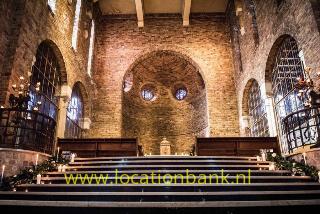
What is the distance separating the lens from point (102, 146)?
1038 cm

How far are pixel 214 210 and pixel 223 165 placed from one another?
3068mm

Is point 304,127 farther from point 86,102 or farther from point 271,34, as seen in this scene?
point 86,102

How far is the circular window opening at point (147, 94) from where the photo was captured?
62.4 feet

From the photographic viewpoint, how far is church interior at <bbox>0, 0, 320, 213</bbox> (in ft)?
16.0

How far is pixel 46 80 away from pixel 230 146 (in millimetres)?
7199

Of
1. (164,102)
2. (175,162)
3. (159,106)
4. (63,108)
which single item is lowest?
(175,162)

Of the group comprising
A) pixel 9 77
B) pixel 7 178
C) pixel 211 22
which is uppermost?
pixel 211 22

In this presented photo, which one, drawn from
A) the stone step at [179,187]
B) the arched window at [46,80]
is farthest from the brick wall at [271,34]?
the arched window at [46,80]

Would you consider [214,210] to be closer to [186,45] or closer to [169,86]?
[186,45]

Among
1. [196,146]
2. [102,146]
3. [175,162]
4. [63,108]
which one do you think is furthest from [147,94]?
[175,162]

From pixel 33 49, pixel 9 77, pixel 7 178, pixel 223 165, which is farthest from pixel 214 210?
pixel 33 49

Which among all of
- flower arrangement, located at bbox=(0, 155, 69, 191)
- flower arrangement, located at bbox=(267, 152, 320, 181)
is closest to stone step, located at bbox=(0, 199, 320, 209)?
flower arrangement, located at bbox=(0, 155, 69, 191)

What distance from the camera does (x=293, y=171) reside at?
20.7ft

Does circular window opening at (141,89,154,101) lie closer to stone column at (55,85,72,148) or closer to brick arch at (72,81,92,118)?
brick arch at (72,81,92,118)
